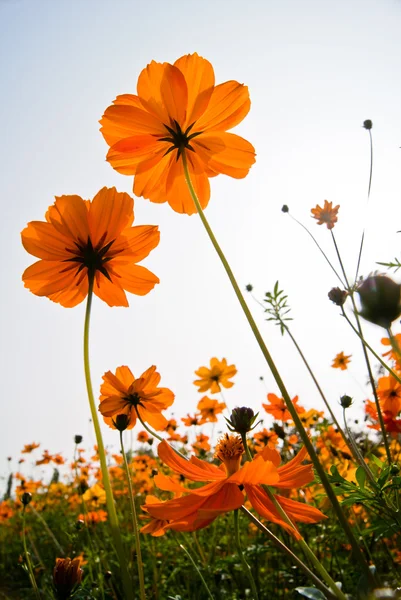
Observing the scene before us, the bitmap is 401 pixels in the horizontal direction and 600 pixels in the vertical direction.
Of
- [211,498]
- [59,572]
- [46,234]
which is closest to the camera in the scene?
[211,498]

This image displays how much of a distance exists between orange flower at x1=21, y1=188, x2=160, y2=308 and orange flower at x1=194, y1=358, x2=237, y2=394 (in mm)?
2086

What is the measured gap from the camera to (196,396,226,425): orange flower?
2951 millimetres

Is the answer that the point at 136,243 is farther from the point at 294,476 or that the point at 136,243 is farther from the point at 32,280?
the point at 294,476

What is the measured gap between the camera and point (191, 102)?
0.82 m

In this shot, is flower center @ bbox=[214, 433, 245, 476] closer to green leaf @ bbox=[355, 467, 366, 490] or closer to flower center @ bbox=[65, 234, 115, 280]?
green leaf @ bbox=[355, 467, 366, 490]

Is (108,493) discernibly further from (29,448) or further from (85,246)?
(29,448)

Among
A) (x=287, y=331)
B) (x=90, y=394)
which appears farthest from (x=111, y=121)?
(x=287, y=331)

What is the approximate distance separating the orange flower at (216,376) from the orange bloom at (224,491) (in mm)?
2131

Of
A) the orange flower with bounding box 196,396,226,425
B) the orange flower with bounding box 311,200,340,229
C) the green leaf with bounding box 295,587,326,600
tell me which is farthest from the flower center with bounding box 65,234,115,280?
the orange flower with bounding box 196,396,226,425

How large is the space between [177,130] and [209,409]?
2.47m

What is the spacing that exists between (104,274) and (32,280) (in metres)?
0.14

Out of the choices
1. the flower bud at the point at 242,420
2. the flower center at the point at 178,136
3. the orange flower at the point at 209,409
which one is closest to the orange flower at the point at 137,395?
the flower bud at the point at 242,420

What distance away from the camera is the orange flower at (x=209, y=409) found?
2951mm

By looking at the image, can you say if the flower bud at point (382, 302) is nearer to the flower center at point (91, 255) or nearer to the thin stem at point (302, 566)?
the thin stem at point (302, 566)
